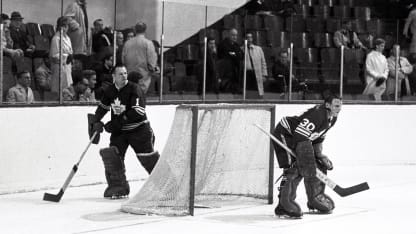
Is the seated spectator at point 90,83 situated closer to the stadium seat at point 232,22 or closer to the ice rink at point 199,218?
the ice rink at point 199,218

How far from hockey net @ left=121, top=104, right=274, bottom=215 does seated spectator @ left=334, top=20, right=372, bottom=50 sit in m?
5.40

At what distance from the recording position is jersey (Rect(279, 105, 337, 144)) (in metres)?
8.15

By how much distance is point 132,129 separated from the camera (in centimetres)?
930

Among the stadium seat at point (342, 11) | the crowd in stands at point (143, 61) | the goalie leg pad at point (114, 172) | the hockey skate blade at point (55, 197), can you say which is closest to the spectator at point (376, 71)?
the crowd in stands at point (143, 61)

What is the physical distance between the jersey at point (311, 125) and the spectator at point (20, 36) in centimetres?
324

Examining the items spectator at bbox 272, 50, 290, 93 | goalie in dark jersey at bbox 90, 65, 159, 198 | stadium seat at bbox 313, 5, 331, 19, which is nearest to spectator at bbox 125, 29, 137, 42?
goalie in dark jersey at bbox 90, 65, 159, 198

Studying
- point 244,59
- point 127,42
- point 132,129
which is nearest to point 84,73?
point 127,42

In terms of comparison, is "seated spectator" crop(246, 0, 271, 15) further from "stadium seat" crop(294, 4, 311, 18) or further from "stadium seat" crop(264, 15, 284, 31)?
"stadium seat" crop(294, 4, 311, 18)

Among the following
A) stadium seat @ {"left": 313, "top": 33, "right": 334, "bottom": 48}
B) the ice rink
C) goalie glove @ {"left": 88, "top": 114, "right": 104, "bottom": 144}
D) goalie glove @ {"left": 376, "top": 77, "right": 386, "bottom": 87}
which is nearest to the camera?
the ice rink

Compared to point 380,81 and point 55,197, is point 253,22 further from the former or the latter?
point 55,197

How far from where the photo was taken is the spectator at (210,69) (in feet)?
39.2

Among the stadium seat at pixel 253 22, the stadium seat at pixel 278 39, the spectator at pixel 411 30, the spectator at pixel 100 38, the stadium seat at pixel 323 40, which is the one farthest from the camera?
the spectator at pixel 411 30

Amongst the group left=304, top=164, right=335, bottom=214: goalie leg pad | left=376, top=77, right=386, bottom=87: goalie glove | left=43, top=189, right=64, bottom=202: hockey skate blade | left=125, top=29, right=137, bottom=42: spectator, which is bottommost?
left=43, top=189, right=64, bottom=202: hockey skate blade

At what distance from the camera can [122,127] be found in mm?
9305
